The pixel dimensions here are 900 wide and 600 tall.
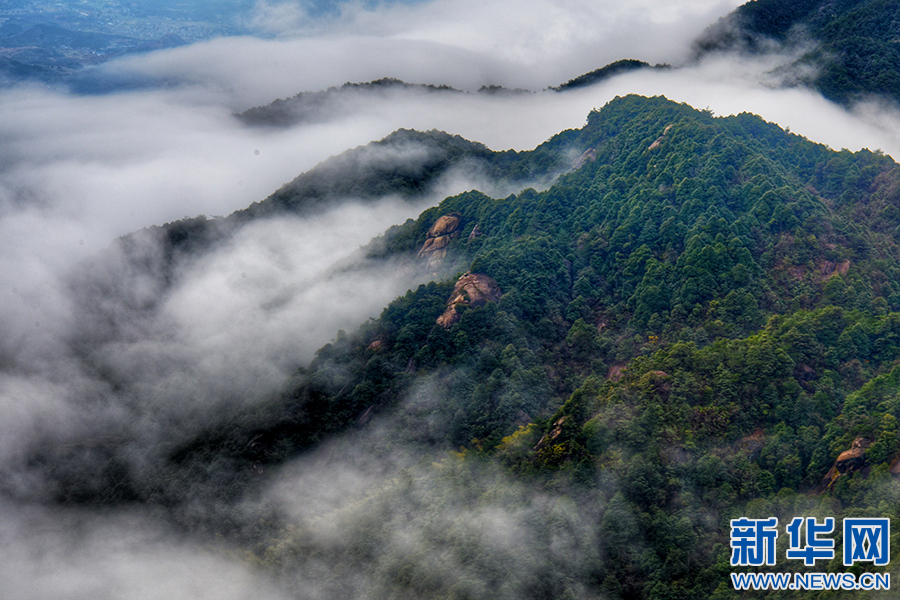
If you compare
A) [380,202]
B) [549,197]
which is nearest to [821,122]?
[549,197]

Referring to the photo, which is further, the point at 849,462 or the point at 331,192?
the point at 331,192

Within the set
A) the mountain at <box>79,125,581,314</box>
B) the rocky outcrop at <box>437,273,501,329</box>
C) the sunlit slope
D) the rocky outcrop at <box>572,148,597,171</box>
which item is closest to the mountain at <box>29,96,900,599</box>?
the sunlit slope

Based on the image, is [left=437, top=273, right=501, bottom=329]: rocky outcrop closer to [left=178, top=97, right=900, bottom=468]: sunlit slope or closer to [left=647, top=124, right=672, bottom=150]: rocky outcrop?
[left=178, top=97, right=900, bottom=468]: sunlit slope

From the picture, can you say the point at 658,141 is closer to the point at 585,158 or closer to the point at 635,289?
the point at 585,158

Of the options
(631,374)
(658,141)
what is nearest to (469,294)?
(631,374)

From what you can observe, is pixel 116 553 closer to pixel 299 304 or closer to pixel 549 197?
pixel 299 304
